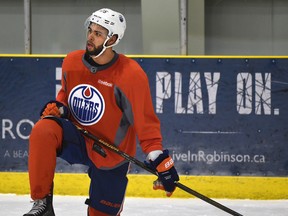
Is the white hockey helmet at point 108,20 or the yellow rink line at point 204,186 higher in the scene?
the white hockey helmet at point 108,20

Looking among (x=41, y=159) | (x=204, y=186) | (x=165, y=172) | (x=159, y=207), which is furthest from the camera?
(x=204, y=186)

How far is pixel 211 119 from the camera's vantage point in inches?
195

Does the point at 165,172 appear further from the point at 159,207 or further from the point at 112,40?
the point at 159,207

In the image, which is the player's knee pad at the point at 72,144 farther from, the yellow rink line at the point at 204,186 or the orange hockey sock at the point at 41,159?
the yellow rink line at the point at 204,186

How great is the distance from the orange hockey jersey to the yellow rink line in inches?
71.1

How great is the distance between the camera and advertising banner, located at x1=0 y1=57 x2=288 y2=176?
491 centimetres

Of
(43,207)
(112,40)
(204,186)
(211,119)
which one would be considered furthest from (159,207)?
(43,207)

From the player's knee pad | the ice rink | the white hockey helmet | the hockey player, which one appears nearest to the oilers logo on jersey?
the hockey player

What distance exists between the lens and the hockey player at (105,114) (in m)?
2.85

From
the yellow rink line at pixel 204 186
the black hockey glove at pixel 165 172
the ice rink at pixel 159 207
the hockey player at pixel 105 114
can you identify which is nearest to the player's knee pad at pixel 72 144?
the hockey player at pixel 105 114

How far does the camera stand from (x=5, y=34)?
19.7 feet

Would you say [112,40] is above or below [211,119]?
above

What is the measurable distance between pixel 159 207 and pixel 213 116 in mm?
877

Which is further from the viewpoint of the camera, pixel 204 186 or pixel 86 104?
pixel 204 186
